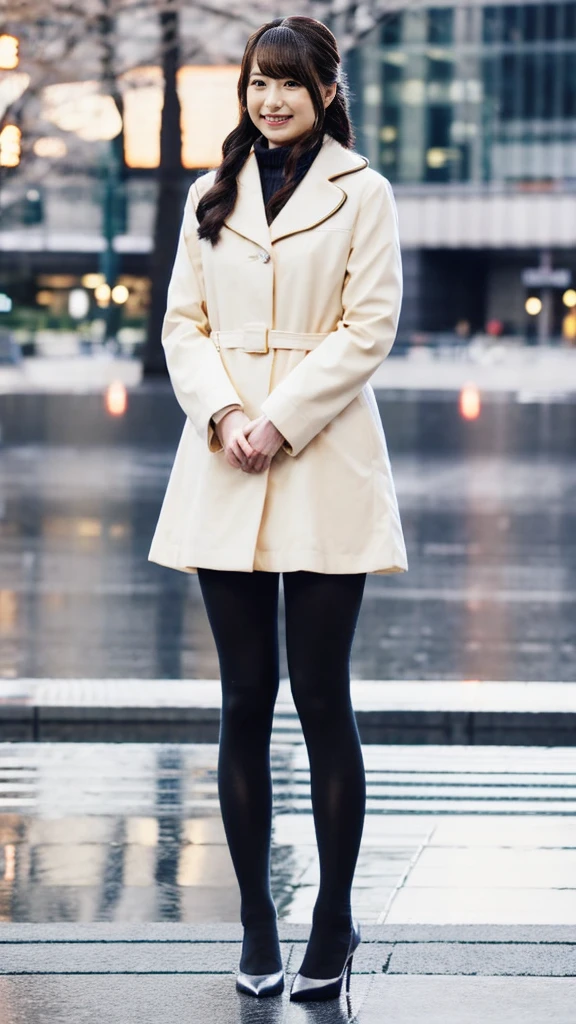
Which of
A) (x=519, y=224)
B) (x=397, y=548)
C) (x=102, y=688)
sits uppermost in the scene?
(x=397, y=548)

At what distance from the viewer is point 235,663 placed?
10.9 feet

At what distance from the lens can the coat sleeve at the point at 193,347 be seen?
3.26 meters

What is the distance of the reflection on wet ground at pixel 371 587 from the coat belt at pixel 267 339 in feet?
12.3

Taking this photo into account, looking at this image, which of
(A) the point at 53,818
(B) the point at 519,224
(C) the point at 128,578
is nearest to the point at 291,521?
(A) the point at 53,818

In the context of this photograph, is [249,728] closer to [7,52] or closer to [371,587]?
[371,587]

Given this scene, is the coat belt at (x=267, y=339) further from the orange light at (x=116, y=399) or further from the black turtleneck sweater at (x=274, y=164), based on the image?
the orange light at (x=116, y=399)

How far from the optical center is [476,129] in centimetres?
7650

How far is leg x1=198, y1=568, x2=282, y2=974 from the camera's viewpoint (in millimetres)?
3301

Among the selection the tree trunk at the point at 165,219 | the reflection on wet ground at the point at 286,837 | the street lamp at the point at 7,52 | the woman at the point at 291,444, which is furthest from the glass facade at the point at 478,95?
the woman at the point at 291,444

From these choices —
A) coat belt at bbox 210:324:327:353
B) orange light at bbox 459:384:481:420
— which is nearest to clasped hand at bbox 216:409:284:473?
coat belt at bbox 210:324:327:353

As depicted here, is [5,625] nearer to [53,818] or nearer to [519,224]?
[53,818]

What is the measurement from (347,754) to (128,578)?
6.58 meters

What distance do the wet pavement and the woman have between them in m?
3.53

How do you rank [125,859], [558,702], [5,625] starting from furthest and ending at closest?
[5,625], [558,702], [125,859]
